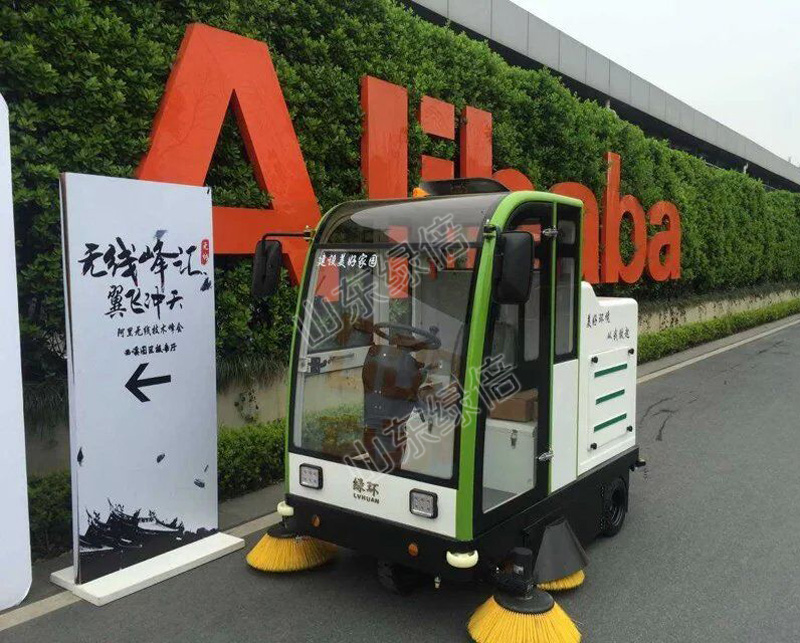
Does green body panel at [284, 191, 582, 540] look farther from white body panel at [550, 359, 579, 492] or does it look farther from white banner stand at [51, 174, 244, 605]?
white banner stand at [51, 174, 244, 605]

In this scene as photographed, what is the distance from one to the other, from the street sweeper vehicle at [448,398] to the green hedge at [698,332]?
33.1 ft

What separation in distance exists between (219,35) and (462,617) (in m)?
5.34

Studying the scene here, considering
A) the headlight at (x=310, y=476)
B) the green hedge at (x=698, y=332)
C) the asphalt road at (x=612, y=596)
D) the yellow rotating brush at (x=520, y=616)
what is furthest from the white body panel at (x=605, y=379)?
the green hedge at (x=698, y=332)

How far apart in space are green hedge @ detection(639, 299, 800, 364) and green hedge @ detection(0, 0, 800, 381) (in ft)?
11.0

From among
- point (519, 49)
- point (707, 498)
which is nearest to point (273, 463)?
point (707, 498)

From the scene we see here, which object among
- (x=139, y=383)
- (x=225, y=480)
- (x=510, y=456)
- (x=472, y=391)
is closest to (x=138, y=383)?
(x=139, y=383)

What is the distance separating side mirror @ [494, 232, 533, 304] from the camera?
3.35 metres

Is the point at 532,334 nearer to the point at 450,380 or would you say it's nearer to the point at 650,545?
the point at 450,380

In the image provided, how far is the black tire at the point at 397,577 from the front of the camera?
4.14 metres

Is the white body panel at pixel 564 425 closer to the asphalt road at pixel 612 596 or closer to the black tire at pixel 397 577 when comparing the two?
the asphalt road at pixel 612 596

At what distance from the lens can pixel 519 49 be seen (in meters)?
15.8

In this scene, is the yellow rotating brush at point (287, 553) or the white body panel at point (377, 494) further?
the yellow rotating brush at point (287, 553)

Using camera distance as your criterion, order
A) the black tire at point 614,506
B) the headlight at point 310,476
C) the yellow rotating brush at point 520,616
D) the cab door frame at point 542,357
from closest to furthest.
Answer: the yellow rotating brush at point 520,616 → the cab door frame at point 542,357 → the headlight at point 310,476 → the black tire at point 614,506

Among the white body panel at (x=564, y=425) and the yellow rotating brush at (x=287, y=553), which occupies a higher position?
the white body panel at (x=564, y=425)
